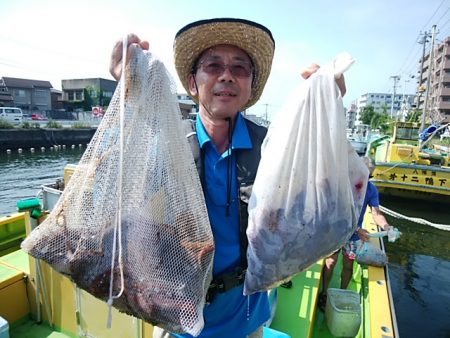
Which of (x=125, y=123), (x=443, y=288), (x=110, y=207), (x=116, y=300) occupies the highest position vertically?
(x=125, y=123)

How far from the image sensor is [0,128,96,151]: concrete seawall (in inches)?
1006

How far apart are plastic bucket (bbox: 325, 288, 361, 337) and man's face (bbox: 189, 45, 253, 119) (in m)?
2.84

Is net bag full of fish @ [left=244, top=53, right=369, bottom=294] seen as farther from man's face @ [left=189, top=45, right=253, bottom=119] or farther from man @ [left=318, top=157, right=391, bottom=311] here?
man @ [left=318, top=157, right=391, bottom=311]

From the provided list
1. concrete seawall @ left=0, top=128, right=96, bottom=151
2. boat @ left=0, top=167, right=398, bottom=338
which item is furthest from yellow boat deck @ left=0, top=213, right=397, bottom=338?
concrete seawall @ left=0, top=128, right=96, bottom=151

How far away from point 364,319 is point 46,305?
3510mm

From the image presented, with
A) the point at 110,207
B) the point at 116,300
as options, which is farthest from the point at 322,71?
the point at 116,300

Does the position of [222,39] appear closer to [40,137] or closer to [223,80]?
[223,80]

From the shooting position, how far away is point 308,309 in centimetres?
313

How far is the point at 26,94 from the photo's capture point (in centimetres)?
4788

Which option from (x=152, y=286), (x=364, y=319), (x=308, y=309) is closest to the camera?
(x=152, y=286)

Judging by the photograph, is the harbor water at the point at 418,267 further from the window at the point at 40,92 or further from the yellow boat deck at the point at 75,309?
the window at the point at 40,92

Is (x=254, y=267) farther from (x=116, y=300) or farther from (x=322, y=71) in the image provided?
(x=322, y=71)

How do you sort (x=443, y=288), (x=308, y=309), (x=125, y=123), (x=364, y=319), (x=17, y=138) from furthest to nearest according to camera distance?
(x=17, y=138) < (x=443, y=288) < (x=364, y=319) < (x=308, y=309) < (x=125, y=123)

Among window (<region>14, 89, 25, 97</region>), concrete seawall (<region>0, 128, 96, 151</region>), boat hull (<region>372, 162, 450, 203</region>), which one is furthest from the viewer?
window (<region>14, 89, 25, 97</region>)
